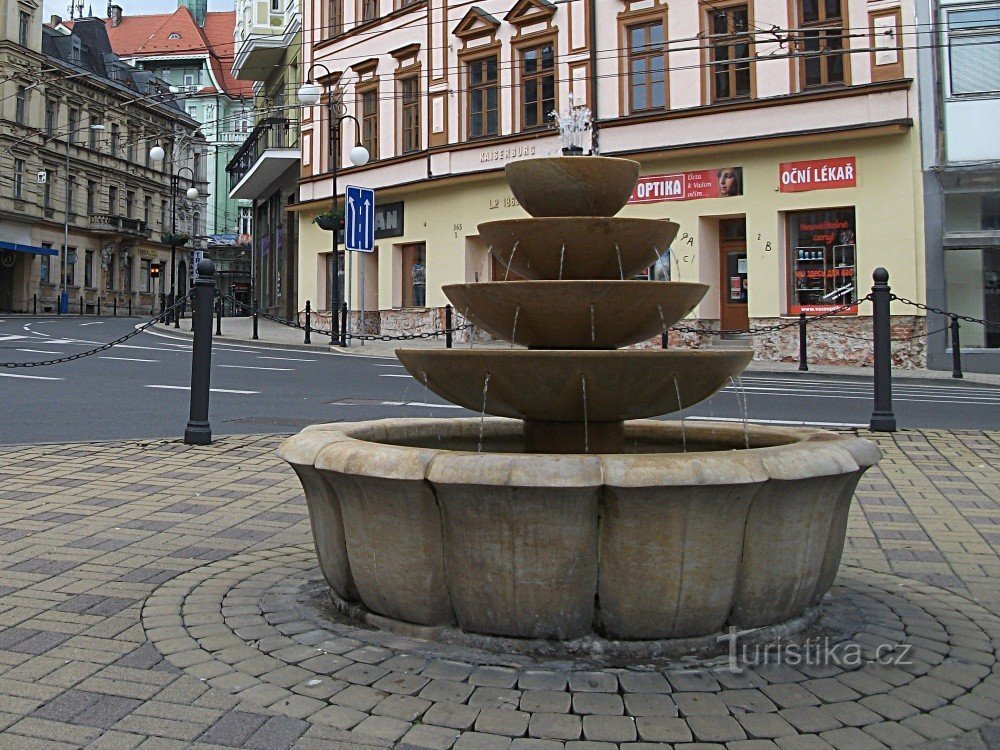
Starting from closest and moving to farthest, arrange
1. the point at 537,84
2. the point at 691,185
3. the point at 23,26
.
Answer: the point at 691,185
the point at 537,84
the point at 23,26

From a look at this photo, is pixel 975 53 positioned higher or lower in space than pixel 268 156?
lower

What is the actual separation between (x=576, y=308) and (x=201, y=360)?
5781mm

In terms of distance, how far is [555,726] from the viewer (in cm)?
272

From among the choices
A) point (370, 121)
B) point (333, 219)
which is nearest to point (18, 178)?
point (370, 121)

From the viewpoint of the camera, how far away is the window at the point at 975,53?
63.5ft

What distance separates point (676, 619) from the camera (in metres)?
3.29

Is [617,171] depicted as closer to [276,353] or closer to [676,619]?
[676,619]

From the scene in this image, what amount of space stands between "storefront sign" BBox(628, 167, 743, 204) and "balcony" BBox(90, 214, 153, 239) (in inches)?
1886

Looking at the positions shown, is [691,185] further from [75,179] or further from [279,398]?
[75,179]

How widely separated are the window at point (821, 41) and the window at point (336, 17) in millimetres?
15975

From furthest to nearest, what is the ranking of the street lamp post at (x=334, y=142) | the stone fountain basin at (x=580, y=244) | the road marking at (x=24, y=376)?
the street lamp post at (x=334, y=142) → the road marking at (x=24, y=376) → the stone fountain basin at (x=580, y=244)

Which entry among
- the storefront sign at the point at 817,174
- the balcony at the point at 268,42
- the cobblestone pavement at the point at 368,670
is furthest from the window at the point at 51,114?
the cobblestone pavement at the point at 368,670

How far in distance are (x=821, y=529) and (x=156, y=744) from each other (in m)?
2.38

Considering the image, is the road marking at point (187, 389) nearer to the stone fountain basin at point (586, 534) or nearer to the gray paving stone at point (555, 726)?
the stone fountain basin at point (586, 534)
